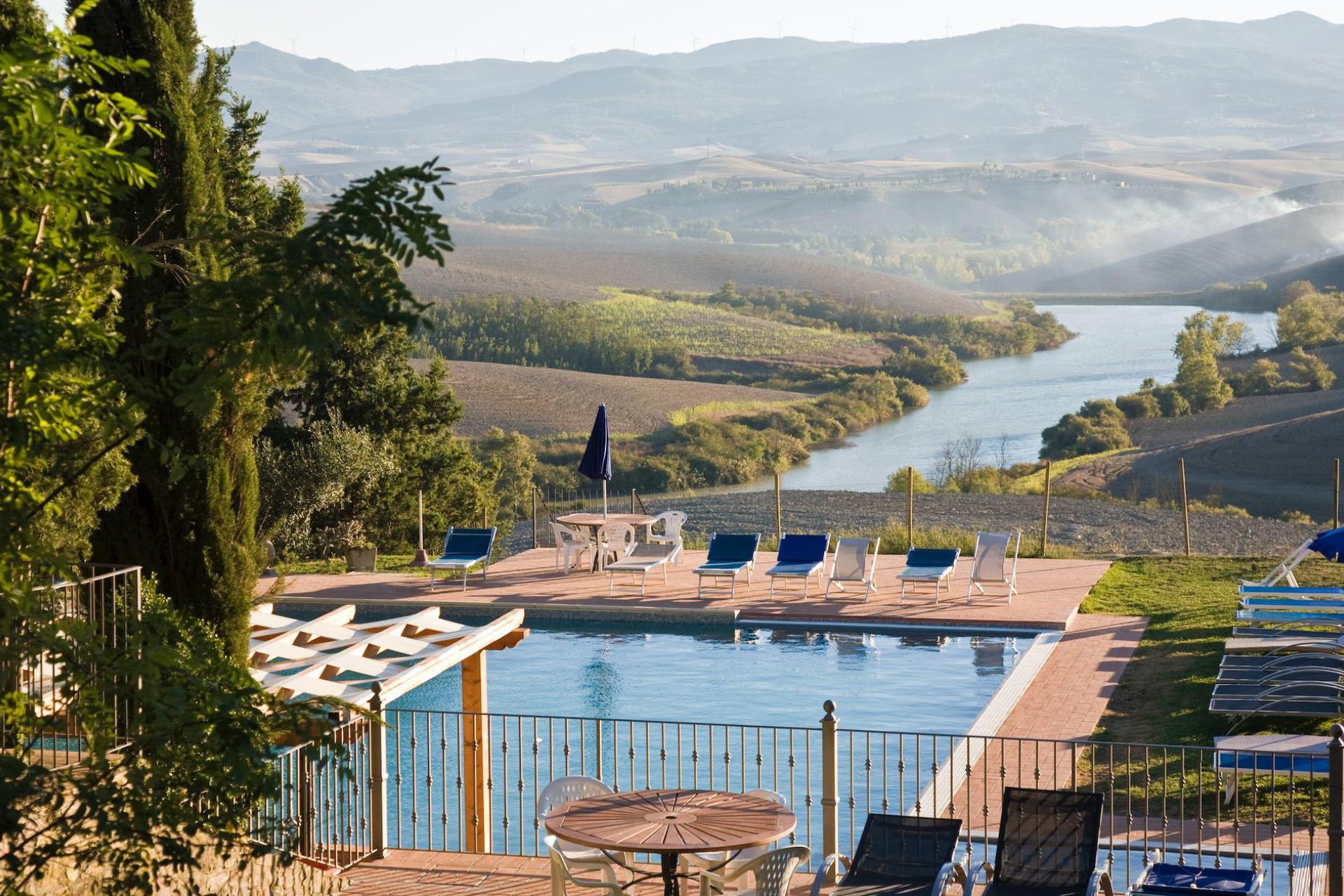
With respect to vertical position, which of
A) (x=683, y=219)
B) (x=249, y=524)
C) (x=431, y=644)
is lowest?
(x=431, y=644)

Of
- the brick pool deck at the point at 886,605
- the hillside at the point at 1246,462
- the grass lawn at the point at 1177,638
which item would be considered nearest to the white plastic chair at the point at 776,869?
the brick pool deck at the point at 886,605

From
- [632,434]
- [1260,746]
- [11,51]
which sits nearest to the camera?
[11,51]

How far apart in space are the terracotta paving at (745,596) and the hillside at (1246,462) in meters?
12.1

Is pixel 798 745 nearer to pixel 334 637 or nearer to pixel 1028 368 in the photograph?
pixel 334 637

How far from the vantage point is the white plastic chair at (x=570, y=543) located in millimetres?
17688

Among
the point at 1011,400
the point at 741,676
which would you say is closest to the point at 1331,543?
the point at 741,676

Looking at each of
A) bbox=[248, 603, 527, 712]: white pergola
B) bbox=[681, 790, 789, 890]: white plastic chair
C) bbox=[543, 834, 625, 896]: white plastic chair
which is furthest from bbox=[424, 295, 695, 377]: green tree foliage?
bbox=[543, 834, 625, 896]: white plastic chair

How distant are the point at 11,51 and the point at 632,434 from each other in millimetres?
43357

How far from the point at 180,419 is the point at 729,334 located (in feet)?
219

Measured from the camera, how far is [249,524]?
912 centimetres

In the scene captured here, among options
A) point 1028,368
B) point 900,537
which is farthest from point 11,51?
point 1028,368

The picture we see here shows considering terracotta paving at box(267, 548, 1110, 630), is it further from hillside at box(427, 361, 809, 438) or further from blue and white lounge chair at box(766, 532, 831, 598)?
hillside at box(427, 361, 809, 438)

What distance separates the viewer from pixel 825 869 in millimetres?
6785

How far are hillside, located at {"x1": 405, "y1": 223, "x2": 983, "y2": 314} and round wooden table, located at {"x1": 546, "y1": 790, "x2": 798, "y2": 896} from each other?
70916 millimetres
